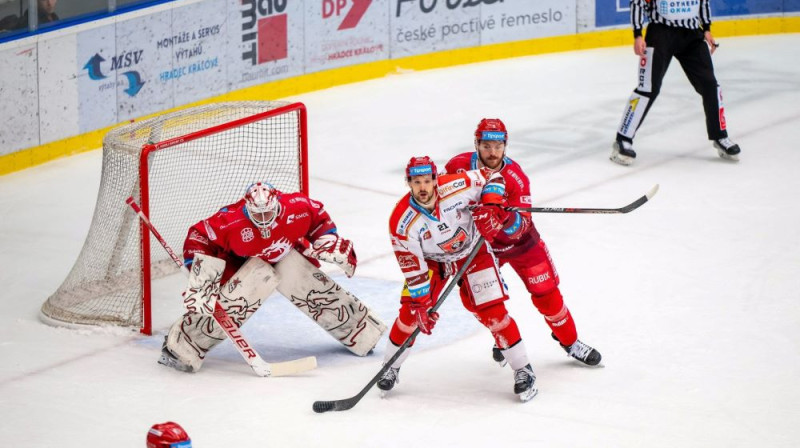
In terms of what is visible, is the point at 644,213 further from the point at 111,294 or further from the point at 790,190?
the point at 111,294

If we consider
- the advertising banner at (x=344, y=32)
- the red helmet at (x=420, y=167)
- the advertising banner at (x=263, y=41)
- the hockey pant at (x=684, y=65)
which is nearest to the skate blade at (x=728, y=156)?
the hockey pant at (x=684, y=65)

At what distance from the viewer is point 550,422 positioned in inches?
207

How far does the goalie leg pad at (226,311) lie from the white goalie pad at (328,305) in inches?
3.4

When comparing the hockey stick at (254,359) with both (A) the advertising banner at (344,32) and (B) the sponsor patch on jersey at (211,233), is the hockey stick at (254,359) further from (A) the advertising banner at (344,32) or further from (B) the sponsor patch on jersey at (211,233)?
(A) the advertising banner at (344,32)

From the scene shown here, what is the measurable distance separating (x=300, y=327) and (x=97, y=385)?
1152 millimetres

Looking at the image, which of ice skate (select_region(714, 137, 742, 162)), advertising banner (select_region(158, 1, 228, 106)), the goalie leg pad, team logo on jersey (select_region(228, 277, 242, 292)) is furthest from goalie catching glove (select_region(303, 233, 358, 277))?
advertising banner (select_region(158, 1, 228, 106))

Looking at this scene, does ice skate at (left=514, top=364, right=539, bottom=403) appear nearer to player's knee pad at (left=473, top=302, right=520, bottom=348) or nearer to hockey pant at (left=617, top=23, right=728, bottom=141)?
player's knee pad at (left=473, top=302, right=520, bottom=348)

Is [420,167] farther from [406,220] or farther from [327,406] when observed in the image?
[327,406]

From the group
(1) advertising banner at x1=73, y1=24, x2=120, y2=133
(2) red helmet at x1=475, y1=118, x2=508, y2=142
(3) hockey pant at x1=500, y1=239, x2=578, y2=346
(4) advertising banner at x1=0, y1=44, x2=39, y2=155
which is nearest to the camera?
(2) red helmet at x1=475, y1=118, x2=508, y2=142

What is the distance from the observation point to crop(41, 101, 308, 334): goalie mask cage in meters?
6.48

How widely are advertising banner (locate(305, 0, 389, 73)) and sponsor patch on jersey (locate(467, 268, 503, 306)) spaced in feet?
19.3

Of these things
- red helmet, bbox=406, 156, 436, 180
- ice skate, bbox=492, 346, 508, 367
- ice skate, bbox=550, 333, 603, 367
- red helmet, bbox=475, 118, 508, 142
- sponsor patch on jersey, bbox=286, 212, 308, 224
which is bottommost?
ice skate, bbox=492, 346, 508, 367

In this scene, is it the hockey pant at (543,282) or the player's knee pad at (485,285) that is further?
the hockey pant at (543,282)

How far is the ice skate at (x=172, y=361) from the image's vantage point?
5895 millimetres
